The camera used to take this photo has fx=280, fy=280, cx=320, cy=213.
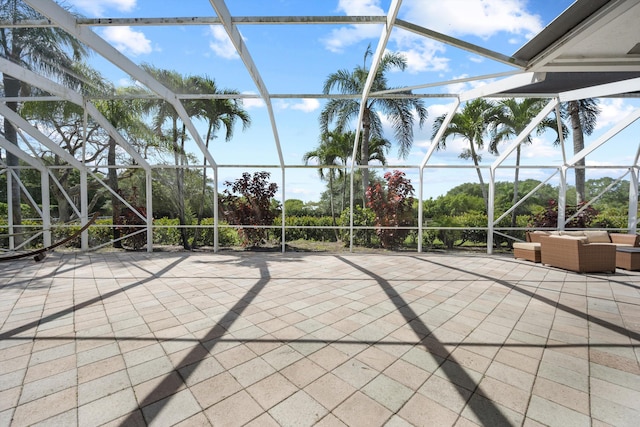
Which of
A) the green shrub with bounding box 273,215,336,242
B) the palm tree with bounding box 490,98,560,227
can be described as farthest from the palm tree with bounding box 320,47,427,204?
the palm tree with bounding box 490,98,560,227

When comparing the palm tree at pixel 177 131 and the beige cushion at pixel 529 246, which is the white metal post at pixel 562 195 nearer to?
the beige cushion at pixel 529 246

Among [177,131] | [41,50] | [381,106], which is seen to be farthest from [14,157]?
[381,106]

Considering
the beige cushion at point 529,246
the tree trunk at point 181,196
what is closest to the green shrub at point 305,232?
the tree trunk at point 181,196

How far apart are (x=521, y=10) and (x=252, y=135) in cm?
812

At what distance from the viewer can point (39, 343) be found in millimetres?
2535

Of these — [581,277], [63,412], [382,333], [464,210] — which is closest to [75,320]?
[63,412]

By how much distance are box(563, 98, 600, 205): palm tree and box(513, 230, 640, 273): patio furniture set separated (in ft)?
13.8

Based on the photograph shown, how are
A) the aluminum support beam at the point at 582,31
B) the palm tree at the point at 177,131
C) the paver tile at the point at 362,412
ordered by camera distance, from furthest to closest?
the palm tree at the point at 177,131
the aluminum support beam at the point at 582,31
the paver tile at the point at 362,412

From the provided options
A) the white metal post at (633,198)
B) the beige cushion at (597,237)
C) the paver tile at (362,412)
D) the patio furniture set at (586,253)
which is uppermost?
the white metal post at (633,198)

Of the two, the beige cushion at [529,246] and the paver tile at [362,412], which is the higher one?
the beige cushion at [529,246]

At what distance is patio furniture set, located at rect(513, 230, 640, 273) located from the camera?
516 centimetres

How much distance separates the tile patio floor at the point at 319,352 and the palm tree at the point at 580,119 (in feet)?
22.3

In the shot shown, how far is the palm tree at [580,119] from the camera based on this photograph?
920 cm

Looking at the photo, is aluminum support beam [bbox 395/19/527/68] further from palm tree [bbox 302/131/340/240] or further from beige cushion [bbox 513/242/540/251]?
palm tree [bbox 302/131/340/240]
